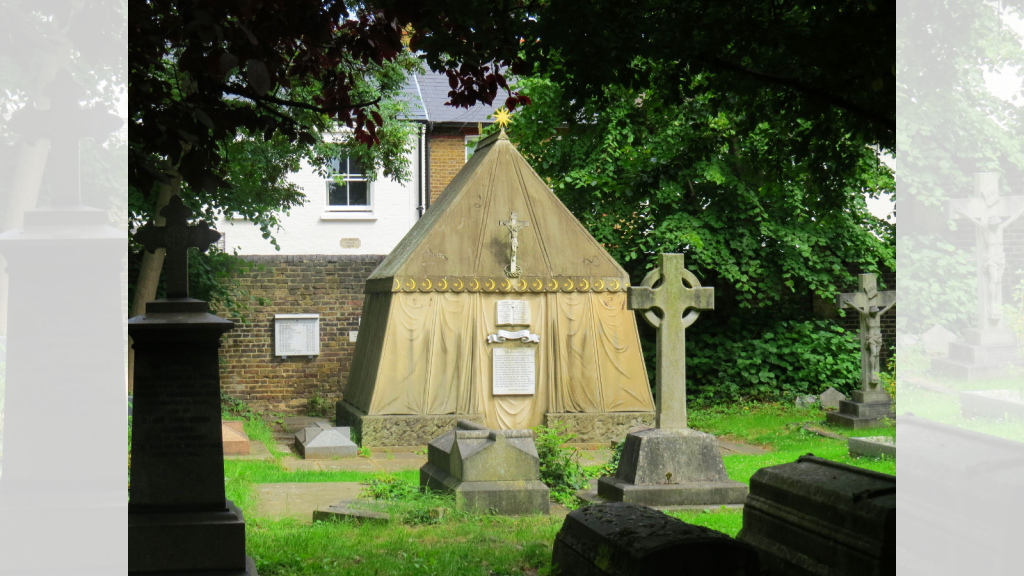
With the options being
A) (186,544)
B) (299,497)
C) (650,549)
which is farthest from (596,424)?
(650,549)

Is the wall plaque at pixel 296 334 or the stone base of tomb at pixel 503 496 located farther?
the wall plaque at pixel 296 334

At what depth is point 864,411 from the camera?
14.5m

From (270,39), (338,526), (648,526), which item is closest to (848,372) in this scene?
(338,526)

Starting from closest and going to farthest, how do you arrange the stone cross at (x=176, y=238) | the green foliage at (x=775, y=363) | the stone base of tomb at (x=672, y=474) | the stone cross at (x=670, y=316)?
the stone cross at (x=176, y=238) < the stone base of tomb at (x=672, y=474) < the stone cross at (x=670, y=316) < the green foliage at (x=775, y=363)

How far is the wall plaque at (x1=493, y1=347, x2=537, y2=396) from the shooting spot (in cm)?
1415

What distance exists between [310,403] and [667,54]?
14.7m

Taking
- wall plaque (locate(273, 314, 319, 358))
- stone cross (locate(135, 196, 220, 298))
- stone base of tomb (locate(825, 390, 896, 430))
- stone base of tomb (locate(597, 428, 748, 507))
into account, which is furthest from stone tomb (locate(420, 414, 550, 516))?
wall plaque (locate(273, 314, 319, 358))

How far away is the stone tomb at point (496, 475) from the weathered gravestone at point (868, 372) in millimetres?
7488

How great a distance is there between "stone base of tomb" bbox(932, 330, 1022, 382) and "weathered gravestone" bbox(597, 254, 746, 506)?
4.20m

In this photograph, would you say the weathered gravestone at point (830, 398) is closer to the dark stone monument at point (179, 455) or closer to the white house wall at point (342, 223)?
the white house wall at point (342, 223)

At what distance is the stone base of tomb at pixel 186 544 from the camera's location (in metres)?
5.29

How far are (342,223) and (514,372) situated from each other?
7147mm

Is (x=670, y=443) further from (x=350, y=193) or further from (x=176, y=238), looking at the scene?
(x=350, y=193)

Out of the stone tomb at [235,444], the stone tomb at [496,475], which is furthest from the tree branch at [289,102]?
the stone tomb at [235,444]
